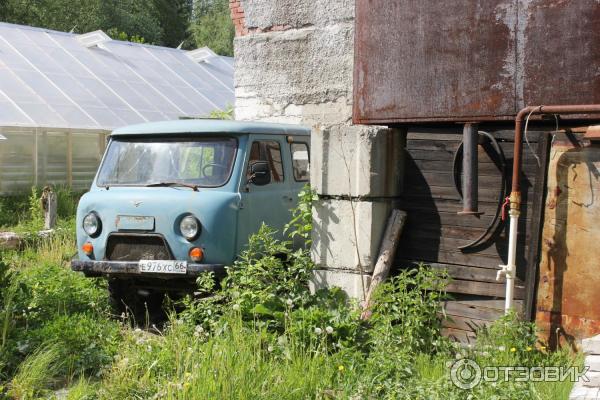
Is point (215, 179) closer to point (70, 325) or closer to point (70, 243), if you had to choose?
point (70, 325)

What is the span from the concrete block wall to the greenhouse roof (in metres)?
8.87

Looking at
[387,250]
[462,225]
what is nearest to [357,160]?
[387,250]

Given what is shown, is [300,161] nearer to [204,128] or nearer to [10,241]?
[204,128]

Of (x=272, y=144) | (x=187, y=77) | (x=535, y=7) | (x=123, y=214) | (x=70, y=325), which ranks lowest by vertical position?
(x=70, y=325)

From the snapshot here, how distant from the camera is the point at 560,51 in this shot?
19.4 ft

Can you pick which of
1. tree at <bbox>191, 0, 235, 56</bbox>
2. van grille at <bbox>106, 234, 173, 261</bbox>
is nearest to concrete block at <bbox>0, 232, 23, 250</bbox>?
van grille at <bbox>106, 234, 173, 261</bbox>

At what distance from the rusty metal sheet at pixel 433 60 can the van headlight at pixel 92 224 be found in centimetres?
266

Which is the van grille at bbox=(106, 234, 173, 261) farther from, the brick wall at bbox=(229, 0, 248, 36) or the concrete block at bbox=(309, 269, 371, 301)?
the brick wall at bbox=(229, 0, 248, 36)

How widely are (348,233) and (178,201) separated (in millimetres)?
1622

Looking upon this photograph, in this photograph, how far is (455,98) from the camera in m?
6.35

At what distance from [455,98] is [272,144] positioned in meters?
2.17

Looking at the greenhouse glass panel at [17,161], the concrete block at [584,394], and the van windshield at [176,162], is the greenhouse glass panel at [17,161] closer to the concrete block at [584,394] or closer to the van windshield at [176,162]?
the van windshield at [176,162]

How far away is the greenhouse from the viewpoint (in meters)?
16.6

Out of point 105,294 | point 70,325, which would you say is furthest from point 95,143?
point 70,325
